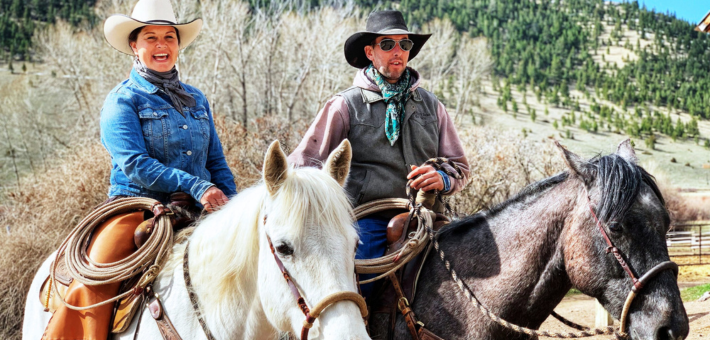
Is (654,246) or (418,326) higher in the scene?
(654,246)

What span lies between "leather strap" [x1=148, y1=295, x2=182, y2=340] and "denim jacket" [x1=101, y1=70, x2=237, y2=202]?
1.67 feet

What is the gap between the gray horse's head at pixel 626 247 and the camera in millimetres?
2414

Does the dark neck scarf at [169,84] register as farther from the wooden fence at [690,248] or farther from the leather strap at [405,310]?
the wooden fence at [690,248]

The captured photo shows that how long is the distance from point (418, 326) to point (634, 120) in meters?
56.9

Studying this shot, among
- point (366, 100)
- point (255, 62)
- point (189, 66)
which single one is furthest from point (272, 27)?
point (366, 100)

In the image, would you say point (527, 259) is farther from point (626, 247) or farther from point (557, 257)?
point (626, 247)

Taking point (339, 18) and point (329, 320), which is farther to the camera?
point (339, 18)

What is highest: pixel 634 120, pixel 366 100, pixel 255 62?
pixel 366 100

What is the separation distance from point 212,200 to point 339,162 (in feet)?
2.22

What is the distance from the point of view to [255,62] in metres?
34.6

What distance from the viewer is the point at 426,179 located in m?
3.24

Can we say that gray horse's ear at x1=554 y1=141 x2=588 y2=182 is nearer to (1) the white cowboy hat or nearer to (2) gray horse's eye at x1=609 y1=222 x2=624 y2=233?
(2) gray horse's eye at x1=609 y1=222 x2=624 y2=233

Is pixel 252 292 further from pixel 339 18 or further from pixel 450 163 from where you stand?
pixel 339 18

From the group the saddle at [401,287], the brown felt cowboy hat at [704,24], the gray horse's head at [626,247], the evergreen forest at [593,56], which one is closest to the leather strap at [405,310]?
the saddle at [401,287]
